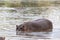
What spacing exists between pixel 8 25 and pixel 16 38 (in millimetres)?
1444

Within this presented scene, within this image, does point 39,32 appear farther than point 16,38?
Yes

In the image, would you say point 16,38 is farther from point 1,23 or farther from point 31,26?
point 1,23

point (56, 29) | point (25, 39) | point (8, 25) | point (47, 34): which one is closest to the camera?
point (25, 39)

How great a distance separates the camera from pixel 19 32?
6195mm

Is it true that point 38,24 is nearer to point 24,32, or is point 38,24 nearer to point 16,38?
point 24,32

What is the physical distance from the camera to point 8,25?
7.09 m

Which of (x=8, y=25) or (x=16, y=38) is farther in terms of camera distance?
(x=8, y=25)

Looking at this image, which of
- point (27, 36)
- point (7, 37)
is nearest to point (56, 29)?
point (27, 36)

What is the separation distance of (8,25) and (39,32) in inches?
44.8

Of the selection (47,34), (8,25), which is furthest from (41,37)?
(8,25)

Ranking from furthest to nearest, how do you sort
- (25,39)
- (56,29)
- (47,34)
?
(56,29) < (47,34) < (25,39)

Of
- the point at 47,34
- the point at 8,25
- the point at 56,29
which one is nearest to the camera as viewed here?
the point at 47,34

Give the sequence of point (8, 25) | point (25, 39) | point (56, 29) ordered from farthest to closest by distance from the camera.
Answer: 1. point (8, 25)
2. point (56, 29)
3. point (25, 39)

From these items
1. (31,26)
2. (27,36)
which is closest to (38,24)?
(31,26)
